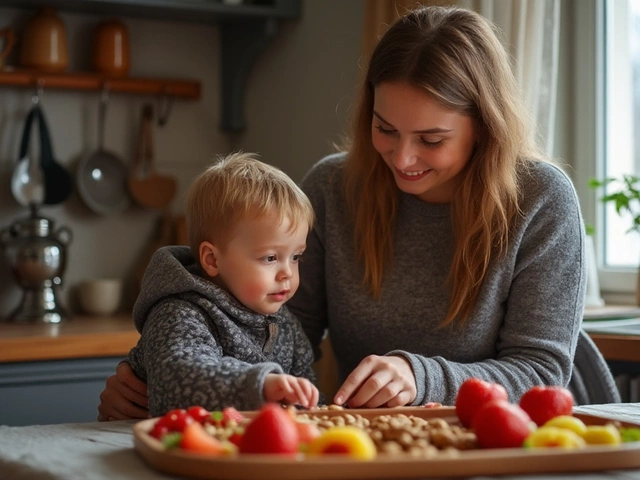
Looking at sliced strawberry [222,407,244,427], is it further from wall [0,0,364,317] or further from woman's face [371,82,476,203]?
wall [0,0,364,317]

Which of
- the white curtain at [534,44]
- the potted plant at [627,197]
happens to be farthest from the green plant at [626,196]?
the white curtain at [534,44]

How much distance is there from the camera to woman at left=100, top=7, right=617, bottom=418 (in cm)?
154

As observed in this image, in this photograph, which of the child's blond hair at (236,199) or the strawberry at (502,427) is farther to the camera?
the child's blond hair at (236,199)

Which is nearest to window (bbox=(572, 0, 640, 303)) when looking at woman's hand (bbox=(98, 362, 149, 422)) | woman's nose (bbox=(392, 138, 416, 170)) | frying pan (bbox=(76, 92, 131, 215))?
woman's nose (bbox=(392, 138, 416, 170))

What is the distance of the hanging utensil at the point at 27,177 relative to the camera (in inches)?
111

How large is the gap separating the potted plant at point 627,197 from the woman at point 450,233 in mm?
666

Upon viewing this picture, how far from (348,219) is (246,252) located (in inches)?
15.0

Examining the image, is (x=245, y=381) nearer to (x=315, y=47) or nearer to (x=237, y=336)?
(x=237, y=336)

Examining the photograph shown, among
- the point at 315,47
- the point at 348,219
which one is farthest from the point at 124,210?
the point at 348,219

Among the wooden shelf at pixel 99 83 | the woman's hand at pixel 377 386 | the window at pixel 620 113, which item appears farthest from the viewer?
the wooden shelf at pixel 99 83

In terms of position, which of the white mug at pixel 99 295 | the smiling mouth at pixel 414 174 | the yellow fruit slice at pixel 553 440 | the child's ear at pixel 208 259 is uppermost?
the smiling mouth at pixel 414 174

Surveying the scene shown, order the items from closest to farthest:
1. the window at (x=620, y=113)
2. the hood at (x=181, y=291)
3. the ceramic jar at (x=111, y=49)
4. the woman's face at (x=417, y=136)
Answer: the hood at (x=181, y=291) → the woman's face at (x=417, y=136) → the window at (x=620, y=113) → the ceramic jar at (x=111, y=49)

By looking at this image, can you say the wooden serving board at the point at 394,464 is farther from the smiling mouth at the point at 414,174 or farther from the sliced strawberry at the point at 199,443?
the smiling mouth at the point at 414,174

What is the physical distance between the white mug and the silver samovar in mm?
126
